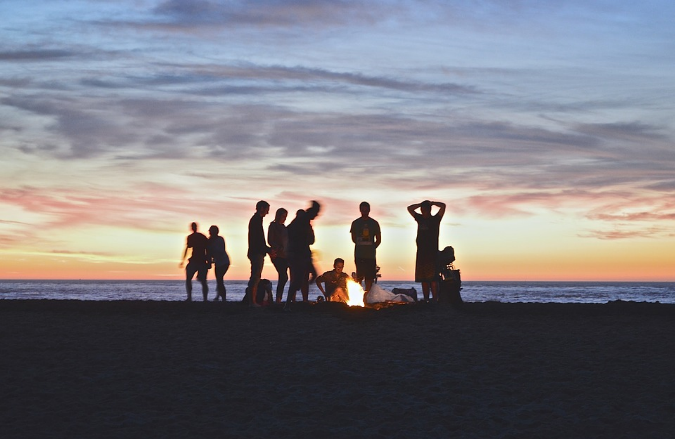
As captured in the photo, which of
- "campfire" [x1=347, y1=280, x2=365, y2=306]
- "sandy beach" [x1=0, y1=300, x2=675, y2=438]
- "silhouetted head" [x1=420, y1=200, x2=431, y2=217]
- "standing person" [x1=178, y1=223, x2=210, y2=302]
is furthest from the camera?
"standing person" [x1=178, y1=223, x2=210, y2=302]

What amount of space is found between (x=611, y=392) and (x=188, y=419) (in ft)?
15.0

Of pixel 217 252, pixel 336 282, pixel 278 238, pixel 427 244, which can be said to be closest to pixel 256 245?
pixel 278 238

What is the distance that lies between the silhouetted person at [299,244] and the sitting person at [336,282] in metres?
1.69

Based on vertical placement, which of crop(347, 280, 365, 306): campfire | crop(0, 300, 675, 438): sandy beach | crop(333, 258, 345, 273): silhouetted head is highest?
crop(333, 258, 345, 273): silhouetted head

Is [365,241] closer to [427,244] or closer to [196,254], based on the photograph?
[427,244]

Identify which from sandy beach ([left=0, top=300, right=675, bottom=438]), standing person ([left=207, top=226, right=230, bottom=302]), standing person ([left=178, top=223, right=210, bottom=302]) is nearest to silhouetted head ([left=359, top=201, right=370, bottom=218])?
sandy beach ([left=0, top=300, right=675, bottom=438])

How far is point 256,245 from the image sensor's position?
1572cm

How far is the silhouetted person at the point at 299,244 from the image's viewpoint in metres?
15.2

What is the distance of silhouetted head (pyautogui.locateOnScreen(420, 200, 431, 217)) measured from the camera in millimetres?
16111

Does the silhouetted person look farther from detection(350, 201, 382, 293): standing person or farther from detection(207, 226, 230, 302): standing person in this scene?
detection(207, 226, 230, 302): standing person

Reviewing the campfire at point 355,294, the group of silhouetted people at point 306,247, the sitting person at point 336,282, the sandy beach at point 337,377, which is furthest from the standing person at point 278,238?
the sandy beach at point 337,377

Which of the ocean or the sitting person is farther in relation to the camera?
the ocean

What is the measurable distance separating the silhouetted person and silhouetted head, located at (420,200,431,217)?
237 centimetres

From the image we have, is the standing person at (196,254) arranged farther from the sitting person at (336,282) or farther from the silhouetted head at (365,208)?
the silhouetted head at (365,208)
